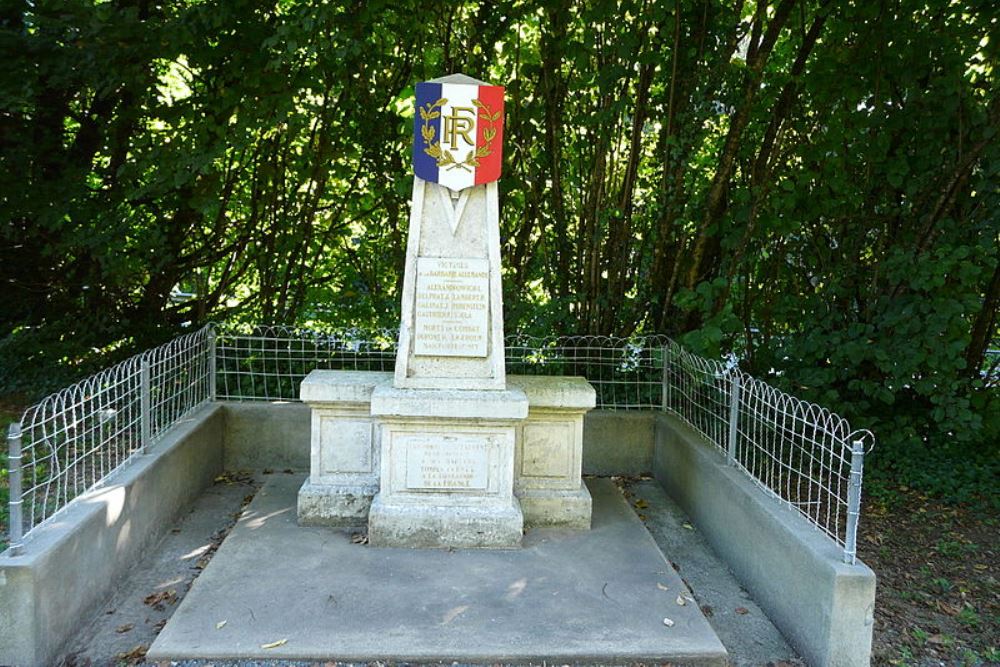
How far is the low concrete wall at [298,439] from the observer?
6.95 metres

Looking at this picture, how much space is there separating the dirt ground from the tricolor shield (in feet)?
11.2

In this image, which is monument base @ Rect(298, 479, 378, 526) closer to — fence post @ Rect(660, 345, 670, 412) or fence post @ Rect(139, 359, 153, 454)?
fence post @ Rect(139, 359, 153, 454)

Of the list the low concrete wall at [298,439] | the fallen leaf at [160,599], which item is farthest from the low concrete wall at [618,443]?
the fallen leaf at [160,599]

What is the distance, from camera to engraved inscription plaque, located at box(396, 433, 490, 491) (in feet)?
16.8

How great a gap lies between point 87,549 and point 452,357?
2.27m

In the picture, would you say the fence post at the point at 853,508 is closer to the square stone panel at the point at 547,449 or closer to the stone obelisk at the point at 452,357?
the stone obelisk at the point at 452,357

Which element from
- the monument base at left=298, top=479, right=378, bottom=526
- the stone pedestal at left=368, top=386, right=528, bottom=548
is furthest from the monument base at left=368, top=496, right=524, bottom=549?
the monument base at left=298, top=479, right=378, bottom=526

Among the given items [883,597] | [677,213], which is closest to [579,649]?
[883,597]

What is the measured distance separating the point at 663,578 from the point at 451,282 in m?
2.19

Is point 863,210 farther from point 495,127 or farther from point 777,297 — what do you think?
point 495,127

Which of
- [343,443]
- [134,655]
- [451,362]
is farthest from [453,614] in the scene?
[343,443]

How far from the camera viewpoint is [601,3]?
6484mm

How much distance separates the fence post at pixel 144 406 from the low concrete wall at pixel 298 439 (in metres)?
1.62

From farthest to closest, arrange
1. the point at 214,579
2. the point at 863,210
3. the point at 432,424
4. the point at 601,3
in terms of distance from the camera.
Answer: the point at 863,210 < the point at 601,3 < the point at 432,424 < the point at 214,579
